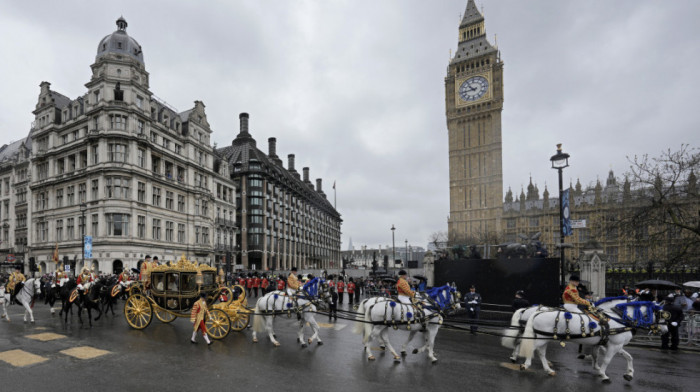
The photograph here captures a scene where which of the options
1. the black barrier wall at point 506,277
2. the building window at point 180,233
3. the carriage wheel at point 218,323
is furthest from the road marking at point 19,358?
the building window at point 180,233

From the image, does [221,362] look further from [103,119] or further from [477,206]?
[477,206]

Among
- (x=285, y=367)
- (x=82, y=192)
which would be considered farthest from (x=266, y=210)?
(x=285, y=367)

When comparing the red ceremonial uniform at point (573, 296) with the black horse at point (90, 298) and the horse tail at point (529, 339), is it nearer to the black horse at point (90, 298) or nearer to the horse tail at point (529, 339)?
the horse tail at point (529, 339)

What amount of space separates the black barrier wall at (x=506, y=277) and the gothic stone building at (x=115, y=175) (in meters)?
29.9

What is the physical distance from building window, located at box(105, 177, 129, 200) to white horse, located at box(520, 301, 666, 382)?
38.4m

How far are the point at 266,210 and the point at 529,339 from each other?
180 ft

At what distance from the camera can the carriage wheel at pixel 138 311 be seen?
1313 cm

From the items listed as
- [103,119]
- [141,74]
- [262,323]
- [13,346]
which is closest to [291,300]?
[262,323]

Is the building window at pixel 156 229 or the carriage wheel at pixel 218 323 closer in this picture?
the carriage wheel at pixel 218 323

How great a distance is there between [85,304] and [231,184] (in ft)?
139

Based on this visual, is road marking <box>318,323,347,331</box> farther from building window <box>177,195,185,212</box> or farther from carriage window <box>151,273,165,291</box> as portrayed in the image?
building window <box>177,195,185,212</box>

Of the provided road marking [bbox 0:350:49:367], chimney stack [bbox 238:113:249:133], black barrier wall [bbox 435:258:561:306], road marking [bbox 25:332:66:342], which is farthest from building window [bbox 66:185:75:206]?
black barrier wall [bbox 435:258:561:306]

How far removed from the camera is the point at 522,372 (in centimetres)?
859

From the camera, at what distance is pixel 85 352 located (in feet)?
32.2
